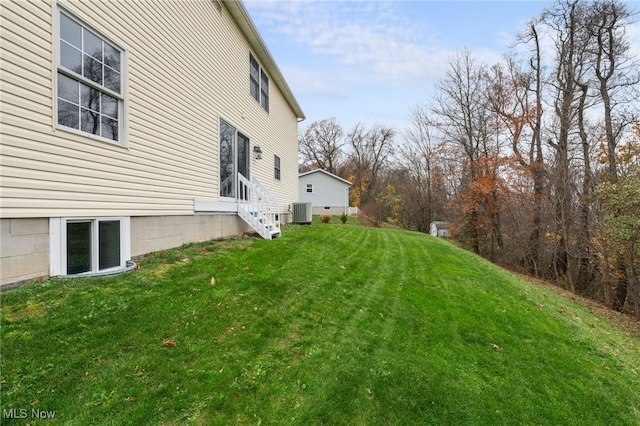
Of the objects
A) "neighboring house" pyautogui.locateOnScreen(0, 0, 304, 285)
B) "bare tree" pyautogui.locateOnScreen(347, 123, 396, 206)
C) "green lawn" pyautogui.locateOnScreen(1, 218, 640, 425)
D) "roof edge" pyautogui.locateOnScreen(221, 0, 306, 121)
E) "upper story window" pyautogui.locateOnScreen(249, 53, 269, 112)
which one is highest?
"bare tree" pyautogui.locateOnScreen(347, 123, 396, 206)

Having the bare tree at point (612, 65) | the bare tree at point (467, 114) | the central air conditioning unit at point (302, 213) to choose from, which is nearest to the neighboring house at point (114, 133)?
the central air conditioning unit at point (302, 213)

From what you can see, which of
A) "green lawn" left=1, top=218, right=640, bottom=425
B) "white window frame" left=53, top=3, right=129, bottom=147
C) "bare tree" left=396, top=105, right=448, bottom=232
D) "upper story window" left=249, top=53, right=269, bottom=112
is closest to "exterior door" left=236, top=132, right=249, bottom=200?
"upper story window" left=249, top=53, right=269, bottom=112

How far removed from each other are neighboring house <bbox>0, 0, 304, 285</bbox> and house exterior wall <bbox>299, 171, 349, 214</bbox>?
21.8 metres

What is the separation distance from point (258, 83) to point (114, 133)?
6679 millimetres

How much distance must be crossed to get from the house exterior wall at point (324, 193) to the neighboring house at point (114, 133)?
21.8 metres

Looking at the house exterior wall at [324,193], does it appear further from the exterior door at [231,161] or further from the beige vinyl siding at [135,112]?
the exterior door at [231,161]

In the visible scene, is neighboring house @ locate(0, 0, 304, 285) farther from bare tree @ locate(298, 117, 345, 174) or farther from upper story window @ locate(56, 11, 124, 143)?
bare tree @ locate(298, 117, 345, 174)

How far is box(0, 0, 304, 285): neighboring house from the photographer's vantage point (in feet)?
10.1

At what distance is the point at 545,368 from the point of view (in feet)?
11.1

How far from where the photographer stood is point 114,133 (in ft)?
14.0

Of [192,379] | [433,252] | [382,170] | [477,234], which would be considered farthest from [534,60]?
[382,170]

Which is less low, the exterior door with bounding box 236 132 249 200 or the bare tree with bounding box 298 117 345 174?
the bare tree with bounding box 298 117 345 174

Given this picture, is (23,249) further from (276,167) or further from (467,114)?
Result: (467,114)

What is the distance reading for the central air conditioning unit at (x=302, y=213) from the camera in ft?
43.9
